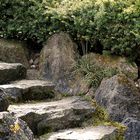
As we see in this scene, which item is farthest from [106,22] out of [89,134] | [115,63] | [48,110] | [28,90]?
[89,134]

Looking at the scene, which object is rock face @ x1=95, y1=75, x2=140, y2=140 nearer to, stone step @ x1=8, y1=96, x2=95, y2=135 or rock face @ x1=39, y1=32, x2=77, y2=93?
stone step @ x1=8, y1=96, x2=95, y2=135

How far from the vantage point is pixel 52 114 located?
6.85m

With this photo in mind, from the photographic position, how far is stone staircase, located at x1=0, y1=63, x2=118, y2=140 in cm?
655

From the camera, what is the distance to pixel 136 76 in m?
7.80

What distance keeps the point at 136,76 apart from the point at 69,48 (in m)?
1.66

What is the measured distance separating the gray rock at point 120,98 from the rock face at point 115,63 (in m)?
0.32

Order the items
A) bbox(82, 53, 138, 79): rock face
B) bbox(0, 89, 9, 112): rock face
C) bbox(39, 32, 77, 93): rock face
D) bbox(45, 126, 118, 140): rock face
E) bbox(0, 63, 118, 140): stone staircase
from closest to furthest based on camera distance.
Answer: bbox(0, 89, 9, 112): rock face < bbox(45, 126, 118, 140): rock face < bbox(0, 63, 118, 140): stone staircase < bbox(82, 53, 138, 79): rock face < bbox(39, 32, 77, 93): rock face

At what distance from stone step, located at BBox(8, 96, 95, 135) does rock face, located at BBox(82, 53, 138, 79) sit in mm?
1009

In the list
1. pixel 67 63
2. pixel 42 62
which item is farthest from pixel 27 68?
pixel 67 63

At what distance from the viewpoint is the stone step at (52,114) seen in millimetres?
6691

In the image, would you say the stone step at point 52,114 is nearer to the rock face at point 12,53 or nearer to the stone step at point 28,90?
the stone step at point 28,90

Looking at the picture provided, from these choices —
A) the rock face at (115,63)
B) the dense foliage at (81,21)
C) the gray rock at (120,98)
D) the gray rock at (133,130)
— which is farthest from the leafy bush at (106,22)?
the gray rock at (133,130)

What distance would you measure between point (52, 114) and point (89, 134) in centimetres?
80

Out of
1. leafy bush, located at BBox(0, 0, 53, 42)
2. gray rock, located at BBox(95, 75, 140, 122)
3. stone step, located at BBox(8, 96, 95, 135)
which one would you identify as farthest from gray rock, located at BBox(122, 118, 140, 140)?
leafy bush, located at BBox(0, 0, 53, 42)
